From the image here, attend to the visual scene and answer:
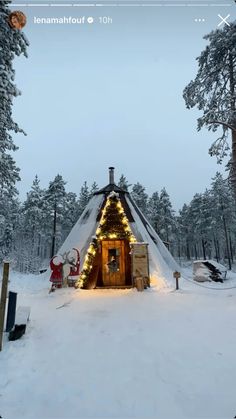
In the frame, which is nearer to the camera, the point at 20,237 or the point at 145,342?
the point at 145,342

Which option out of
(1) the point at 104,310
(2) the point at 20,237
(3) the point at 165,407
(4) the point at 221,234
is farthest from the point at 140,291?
(2) the point at 20,237

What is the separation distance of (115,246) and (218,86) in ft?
33.8

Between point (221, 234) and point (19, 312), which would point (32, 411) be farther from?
point (221, 234)

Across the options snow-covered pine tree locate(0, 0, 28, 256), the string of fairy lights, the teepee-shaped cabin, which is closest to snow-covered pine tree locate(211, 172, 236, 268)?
the teepee-shaped cabin

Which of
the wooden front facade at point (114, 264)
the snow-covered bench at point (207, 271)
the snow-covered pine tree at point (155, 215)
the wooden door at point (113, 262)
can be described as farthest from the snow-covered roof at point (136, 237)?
the snow-covered pine tree at point (155, 215)

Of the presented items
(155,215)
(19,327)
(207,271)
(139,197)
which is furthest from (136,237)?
(155,215)

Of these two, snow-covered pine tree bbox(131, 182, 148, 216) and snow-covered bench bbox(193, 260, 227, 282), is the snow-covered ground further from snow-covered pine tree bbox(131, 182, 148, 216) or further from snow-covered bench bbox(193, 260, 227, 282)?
snow-covered pine tree bbox(131, 182, 148, 216)

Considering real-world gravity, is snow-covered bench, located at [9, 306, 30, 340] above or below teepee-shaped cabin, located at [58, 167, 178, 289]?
below

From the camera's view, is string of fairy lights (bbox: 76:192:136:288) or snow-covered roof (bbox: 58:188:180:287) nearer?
string of fairy lights (bbox: 76:192:136:288)

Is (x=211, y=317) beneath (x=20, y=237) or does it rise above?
beneath

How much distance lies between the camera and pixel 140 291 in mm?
11781

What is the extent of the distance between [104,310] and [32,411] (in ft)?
17.3

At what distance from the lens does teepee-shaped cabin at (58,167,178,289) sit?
13047 millimetres

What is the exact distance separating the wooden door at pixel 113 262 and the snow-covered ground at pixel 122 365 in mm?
7111
